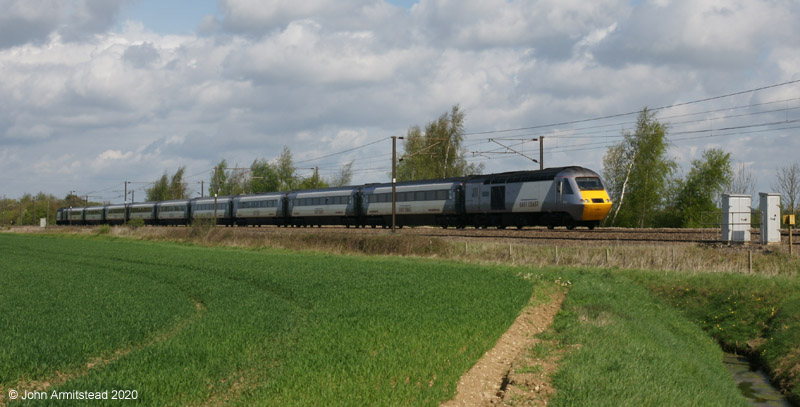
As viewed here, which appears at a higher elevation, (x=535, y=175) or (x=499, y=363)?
(x=535, y=175)

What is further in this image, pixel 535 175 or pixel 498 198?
pixel 498 198

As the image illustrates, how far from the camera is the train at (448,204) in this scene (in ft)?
107

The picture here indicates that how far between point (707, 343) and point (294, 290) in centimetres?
1189

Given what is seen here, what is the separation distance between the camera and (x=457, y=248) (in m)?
29.7

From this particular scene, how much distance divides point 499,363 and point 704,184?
167ft

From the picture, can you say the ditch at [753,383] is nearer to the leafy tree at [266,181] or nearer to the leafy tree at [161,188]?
the leafy tree at [266,181]

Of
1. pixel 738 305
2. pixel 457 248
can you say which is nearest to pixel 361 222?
pixel 457 248

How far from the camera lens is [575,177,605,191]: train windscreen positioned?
32156 mm

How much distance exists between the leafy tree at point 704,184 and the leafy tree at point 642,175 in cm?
181

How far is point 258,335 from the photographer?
1182cm

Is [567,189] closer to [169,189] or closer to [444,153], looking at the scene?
[444,153]

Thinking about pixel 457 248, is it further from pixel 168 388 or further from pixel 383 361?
pixel 168 388

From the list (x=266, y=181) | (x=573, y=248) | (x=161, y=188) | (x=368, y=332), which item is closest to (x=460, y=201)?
(x=573, y=248)

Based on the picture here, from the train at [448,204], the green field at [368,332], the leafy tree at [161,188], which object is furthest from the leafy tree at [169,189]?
the green field at [368,332]
